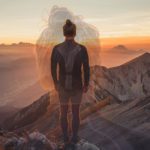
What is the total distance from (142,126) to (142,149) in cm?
114

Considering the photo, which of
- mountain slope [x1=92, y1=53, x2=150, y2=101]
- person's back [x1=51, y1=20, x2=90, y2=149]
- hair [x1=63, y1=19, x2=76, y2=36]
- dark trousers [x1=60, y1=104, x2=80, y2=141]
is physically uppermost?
hair [x1=63, y1=19, x2=76, y2=36]

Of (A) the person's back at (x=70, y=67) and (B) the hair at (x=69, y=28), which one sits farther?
(A) the person's back at (x=70, y=67)

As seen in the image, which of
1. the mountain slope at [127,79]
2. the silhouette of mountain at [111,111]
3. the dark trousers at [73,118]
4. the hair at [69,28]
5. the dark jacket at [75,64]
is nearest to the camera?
the hair at [69,28]

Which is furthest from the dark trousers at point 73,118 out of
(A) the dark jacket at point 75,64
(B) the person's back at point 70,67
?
(A) the dark jacket at point 75,64

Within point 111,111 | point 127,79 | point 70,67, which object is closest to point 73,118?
point 70,67

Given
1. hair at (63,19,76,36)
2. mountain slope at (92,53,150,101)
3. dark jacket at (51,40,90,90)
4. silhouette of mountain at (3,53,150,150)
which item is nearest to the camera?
hair at (63,19,76,36)

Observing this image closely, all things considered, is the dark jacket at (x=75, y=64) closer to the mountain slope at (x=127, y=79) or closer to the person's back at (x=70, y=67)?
the person's back at (x=70, y=67)

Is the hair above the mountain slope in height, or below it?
above

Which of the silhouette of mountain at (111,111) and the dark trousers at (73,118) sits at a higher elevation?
the dark trousers at (73,118)

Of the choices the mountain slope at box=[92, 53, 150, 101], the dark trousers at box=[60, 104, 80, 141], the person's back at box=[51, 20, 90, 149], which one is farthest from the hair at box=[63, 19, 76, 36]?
the mountain slope at box=[92, 53, 150, 101]

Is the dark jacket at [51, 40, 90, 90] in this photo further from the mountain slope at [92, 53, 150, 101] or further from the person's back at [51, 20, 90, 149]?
the mountain slope at [92, 53, 150, 101]

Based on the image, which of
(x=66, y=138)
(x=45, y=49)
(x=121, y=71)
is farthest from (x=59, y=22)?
(x=121, y=71)

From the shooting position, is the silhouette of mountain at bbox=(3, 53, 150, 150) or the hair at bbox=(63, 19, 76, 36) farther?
the silhouette of mountain at bbox=(3, 53, 150, 150)

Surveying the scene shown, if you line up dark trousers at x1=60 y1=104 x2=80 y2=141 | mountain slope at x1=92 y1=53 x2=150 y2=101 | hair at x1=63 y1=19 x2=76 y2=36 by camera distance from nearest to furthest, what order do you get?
hair at x1=63 y1=19 x2=76 y2=36 < dark trousers at x1=60 y1=104 x2=80 y2=141 < mountain slope at x1=92 y1=53 x2=150 y2=101
